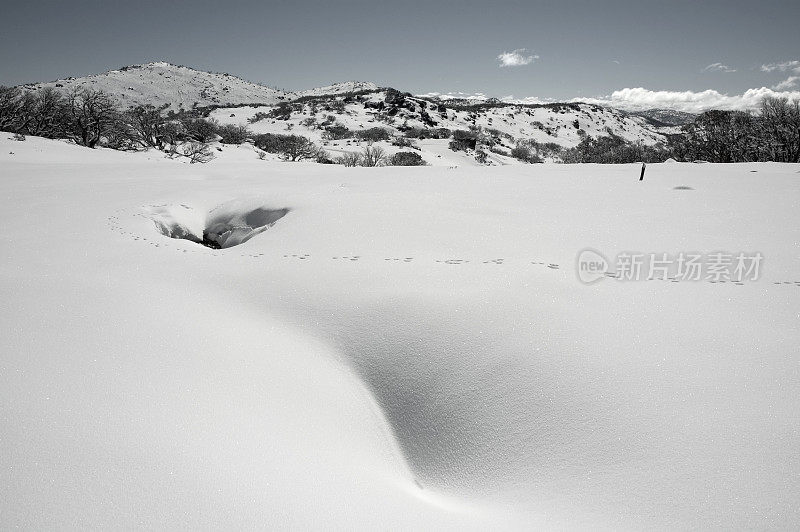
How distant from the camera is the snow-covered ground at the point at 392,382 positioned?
1333mm

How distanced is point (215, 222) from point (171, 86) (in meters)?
66.0

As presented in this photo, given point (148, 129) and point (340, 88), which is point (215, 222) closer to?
point (148, 129)

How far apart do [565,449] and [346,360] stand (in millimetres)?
1202

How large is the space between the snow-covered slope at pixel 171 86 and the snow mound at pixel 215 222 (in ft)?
187

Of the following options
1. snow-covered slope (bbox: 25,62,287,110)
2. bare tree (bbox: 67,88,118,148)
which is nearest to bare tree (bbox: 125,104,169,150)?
bare tree (bbox: 67,88,118,148)

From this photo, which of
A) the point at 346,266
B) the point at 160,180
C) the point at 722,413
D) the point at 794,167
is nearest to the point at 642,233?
the point at 722,413

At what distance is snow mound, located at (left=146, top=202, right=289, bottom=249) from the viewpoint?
4.41 meters

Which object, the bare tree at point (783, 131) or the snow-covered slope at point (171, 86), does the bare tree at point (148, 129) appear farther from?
the snow-covered slope at point (171, 86)

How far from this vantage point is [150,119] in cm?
1466

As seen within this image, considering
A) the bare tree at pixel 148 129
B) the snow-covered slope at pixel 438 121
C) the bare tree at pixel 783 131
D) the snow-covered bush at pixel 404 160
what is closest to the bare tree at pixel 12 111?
the bare tree at pixel 148 129

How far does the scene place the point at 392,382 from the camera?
216 centimetres

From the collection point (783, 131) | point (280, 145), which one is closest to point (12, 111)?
point (280, 145)

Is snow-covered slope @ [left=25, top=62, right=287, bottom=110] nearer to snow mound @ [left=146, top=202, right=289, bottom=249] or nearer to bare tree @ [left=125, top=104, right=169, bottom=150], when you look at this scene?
bare tree @ [left=125, top=104, right=169, bottom=150]

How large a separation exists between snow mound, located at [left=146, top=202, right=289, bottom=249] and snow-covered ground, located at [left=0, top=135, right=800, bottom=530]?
564 millimetres
